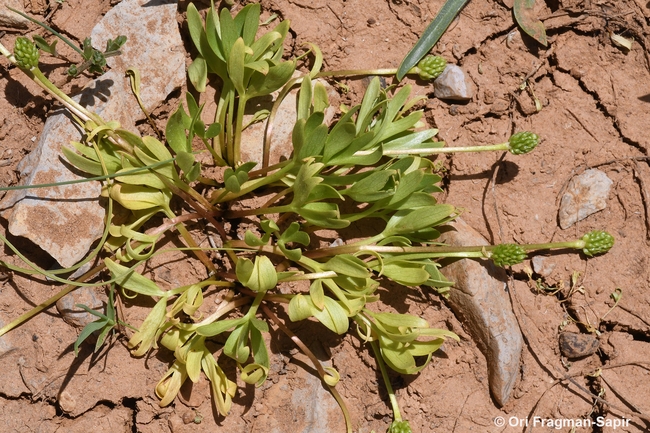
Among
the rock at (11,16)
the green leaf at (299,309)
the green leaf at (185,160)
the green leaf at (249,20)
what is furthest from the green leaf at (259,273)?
the rock at (11,16)

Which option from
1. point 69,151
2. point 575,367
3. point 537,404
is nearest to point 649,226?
point 575,367

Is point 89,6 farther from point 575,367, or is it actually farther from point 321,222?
point 575,367

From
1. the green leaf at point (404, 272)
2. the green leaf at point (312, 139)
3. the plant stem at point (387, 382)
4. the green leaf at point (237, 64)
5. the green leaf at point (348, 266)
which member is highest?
the green leaf at point (237, 64)

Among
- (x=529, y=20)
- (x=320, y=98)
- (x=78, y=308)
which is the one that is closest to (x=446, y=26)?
(x=529, y=20)

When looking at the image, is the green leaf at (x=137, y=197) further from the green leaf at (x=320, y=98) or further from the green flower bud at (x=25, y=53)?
the green leaf at (x=320, y=98)

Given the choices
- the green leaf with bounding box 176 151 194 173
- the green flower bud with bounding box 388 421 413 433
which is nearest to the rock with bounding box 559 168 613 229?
the green flower bud with bounding box 388 421 413 433

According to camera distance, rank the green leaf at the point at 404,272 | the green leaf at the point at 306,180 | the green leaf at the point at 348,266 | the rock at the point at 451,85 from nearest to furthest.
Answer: the green leaf at the point at 306,180 < the green leaf at the point at 348,266 < the green leaf at the point at 404,272 < the rock at the point at 451,85

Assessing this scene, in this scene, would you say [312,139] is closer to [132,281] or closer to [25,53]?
[132,281]
